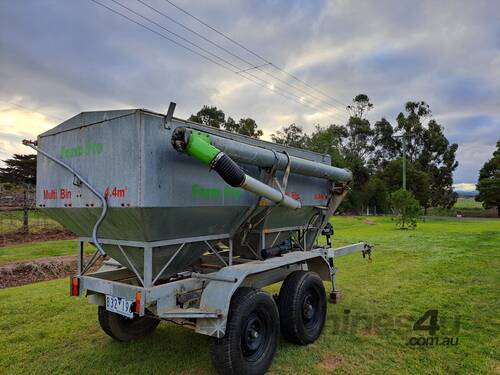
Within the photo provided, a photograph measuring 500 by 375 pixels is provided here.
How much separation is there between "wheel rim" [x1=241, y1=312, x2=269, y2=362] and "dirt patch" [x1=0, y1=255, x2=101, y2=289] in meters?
7.20

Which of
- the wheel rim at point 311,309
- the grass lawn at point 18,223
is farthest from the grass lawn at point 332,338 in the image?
the grass lawn at point 18,223

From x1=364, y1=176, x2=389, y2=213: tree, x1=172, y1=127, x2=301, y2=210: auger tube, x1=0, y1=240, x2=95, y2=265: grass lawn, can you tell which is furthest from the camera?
x1=364, y1=176, x2=389, y2=213: tree

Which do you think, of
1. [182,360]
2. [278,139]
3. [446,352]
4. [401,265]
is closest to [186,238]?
[182,360]

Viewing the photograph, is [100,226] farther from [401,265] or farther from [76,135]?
[401,265]

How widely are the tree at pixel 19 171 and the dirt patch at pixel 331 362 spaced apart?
41.9 m

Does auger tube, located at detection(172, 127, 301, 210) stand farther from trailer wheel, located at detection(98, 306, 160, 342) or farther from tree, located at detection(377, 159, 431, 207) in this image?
tree, located at detection(377, 159, 431, 207)

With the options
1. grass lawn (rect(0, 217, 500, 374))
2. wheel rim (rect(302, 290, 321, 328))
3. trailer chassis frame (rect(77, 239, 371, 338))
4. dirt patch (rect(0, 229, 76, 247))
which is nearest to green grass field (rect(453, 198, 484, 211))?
grass lawn (rect(0, 217, 500, 374))

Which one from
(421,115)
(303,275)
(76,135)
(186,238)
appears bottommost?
(303,275)

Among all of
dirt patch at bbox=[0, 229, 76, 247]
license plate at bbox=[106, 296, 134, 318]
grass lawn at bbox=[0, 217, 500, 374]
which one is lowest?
grass lawn at bbox=[0, 217, 500, 374]

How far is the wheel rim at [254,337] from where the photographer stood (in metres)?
3.93

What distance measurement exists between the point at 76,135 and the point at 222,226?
202 centimetres

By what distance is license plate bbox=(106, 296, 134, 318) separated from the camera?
3.64 m

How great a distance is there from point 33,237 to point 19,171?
27615mm

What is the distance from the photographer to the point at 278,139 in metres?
50.8
